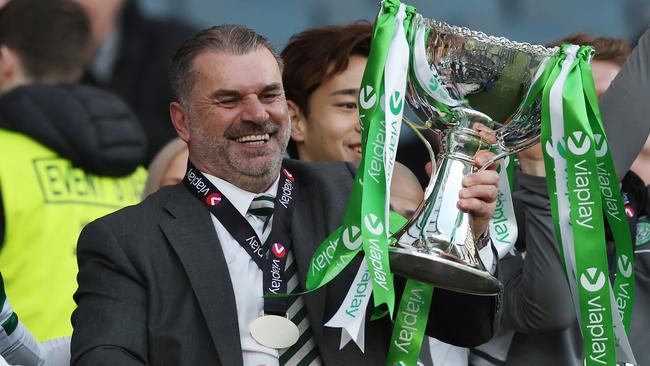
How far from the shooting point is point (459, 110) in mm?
3186

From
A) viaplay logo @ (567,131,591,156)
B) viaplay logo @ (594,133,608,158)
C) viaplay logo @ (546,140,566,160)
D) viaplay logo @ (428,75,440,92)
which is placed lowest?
viaplay logo @ (428,75,440,92)

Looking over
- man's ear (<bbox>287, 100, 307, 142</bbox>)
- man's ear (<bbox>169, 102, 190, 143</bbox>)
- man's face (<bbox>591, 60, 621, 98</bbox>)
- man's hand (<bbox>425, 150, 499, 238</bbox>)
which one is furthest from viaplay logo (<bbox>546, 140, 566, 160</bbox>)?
man's ear (<bbox>287, 100, 307, 142</bbox>)

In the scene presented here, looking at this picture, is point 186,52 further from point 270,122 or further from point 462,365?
point 462,365

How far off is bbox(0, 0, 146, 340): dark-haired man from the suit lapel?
1038 millimetres

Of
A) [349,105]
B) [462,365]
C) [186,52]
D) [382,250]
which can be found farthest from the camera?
[349,105]

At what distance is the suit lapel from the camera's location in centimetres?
316

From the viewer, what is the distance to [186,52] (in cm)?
344

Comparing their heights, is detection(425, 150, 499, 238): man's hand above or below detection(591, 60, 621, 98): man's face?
below

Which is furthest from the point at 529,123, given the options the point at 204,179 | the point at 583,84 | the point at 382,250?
the point at 204,179

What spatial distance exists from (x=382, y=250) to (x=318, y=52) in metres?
1.39

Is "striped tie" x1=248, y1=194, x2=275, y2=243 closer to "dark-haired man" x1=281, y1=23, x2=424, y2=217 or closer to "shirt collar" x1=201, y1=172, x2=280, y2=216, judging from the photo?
"shirt collar" x1=201, y1=172, x2=280, y2=216

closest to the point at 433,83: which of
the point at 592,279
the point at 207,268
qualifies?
the point at 592,279

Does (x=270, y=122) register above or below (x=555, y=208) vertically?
below

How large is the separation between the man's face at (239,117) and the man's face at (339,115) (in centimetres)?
84
